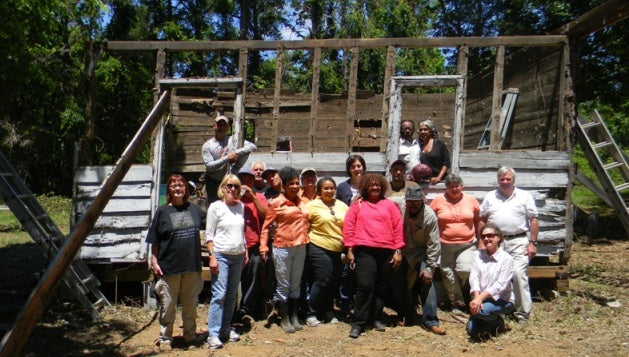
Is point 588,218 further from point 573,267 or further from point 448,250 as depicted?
point 448,250

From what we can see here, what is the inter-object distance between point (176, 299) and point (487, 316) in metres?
3.07

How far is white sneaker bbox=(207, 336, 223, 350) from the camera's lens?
16.6 ft

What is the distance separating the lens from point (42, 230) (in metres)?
6.01

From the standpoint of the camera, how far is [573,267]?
872 cm

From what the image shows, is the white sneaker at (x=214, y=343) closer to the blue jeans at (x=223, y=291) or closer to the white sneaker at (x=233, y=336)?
the blue jeans at (x=223, y=291)

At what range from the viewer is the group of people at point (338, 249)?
5082 mm

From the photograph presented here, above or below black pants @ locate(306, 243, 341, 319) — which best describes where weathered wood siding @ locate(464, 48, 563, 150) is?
above

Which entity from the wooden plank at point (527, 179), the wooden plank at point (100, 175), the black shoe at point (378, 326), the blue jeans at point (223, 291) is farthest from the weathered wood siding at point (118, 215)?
the wooden plank at point (527, 179)

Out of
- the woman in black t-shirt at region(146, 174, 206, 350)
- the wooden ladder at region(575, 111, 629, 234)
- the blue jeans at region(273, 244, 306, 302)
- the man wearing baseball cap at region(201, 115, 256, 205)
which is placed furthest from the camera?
the wooden ladder at region(575, 111, 629, 234)

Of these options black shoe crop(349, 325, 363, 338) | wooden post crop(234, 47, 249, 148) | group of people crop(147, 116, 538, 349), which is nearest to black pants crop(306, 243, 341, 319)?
group of people crop(147, 116, 538, 349)

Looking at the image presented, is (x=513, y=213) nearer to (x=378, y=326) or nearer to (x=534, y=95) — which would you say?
(x=378, y=326)

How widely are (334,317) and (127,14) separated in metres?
16.2

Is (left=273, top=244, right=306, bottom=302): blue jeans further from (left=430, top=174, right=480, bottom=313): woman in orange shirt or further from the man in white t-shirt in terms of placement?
the man in white t-shirt

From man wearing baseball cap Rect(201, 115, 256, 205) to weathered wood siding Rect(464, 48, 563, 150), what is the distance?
165 inches
